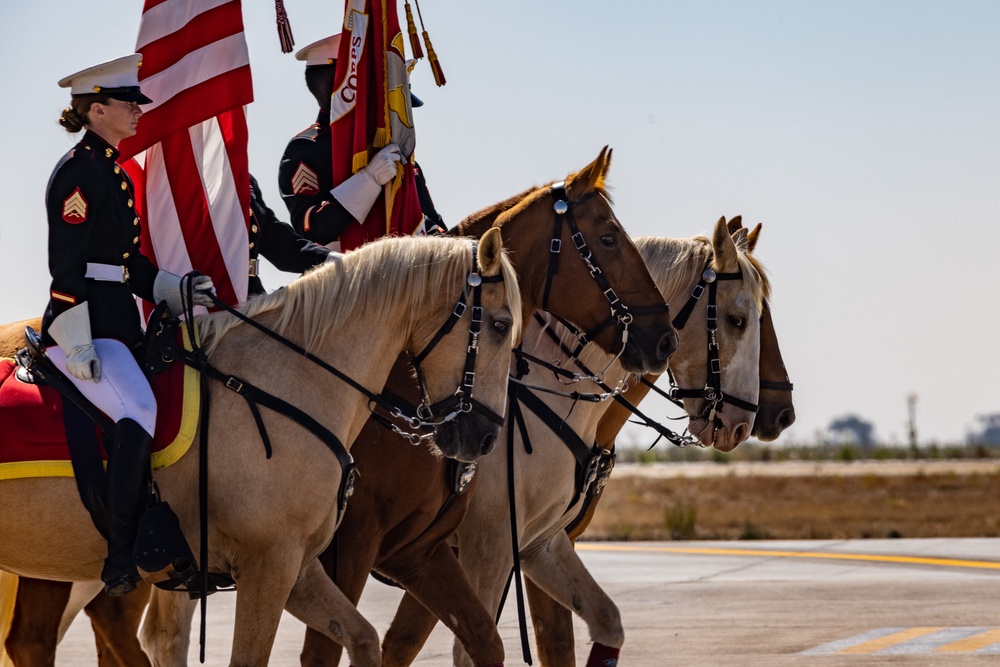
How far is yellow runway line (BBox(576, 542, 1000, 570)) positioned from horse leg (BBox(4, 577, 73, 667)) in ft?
36.7

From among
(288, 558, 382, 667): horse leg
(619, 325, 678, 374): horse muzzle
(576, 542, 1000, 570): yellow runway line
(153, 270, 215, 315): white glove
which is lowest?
(576, 542, 1000, 570): yellow runway line

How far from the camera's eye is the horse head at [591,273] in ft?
21.5

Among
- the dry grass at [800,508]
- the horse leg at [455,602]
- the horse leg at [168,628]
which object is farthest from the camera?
the dry grass at [800,508]

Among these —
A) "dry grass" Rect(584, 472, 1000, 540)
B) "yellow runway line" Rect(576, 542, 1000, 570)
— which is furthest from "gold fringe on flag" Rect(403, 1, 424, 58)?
"dry grass" Rect(584, 472, 1000, 540)

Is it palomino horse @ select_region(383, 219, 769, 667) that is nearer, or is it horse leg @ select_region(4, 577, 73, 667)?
horse leg @ select_region(4, 577, 73, 667)

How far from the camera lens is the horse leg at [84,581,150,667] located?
6816mm

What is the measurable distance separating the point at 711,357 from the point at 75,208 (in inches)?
141

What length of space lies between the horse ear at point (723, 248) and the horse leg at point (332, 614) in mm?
3083

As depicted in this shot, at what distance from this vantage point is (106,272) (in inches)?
218

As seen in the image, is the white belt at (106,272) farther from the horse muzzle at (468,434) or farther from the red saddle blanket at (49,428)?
the horse muzzle at (468,434)

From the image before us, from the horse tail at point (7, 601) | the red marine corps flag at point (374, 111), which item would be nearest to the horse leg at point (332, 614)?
the horse tail at point (7, 601)

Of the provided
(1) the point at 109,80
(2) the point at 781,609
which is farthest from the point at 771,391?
(2) the point at 781,609

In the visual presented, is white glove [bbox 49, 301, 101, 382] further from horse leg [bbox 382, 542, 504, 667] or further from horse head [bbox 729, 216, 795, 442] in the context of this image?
Result: horse head [bbox 729, 216, 795, 442]

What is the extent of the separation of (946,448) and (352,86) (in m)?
45.5
